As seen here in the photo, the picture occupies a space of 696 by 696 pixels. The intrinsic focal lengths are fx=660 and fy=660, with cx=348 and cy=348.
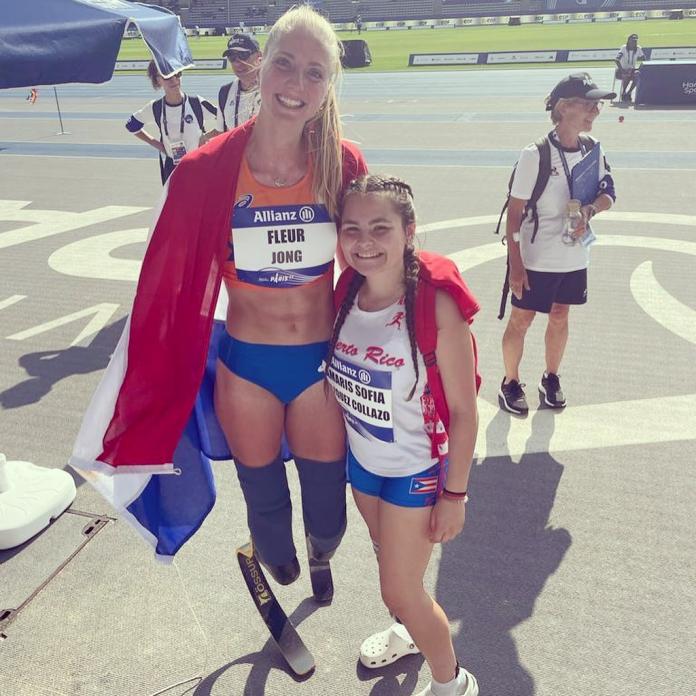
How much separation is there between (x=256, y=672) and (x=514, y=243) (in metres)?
2.84

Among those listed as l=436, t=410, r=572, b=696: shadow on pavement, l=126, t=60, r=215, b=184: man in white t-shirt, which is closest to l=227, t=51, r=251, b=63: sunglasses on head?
l=126, t=60, r=215, b=184: man in white t-shirt

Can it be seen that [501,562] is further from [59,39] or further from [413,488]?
[59,39]

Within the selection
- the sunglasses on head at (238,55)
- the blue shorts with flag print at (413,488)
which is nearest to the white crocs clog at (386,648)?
the blue shorts with flag print at (413,488)

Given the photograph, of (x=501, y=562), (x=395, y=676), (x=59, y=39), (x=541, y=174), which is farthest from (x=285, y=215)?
(x=541, y=174)

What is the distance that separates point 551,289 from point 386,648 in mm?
2540

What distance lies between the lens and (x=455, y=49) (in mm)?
36562

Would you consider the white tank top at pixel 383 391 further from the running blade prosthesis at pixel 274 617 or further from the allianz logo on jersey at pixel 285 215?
the running blade prosthesis at pixel 274 617

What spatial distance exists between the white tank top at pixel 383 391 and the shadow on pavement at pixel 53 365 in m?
3.46

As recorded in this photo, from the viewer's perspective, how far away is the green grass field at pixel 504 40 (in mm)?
34469

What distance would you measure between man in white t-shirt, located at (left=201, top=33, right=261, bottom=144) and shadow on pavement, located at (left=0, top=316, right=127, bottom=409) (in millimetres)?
2054

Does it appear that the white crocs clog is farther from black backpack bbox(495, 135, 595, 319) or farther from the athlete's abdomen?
black backpack bbox(495, 135, 595, 319)

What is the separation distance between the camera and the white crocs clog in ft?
8.95

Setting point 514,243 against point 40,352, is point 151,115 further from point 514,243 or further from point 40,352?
point 514,243

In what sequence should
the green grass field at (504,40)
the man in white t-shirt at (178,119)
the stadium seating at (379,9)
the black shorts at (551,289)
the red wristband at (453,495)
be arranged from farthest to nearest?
the stadium seating at (379,9), the green grass field at (504,40), the man in white t-shirt at (178,119), the black shorts at (551,289), the red wristband at (453,495)
